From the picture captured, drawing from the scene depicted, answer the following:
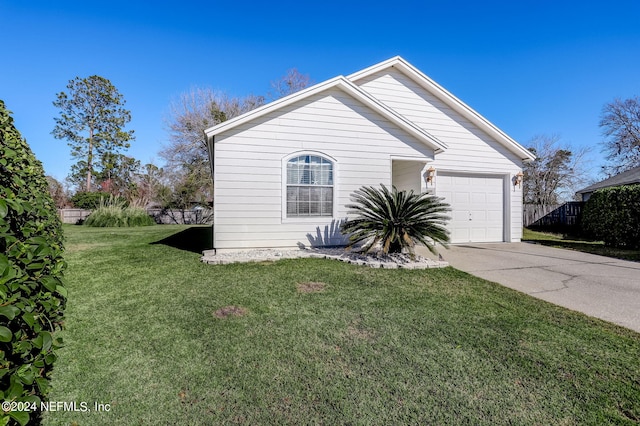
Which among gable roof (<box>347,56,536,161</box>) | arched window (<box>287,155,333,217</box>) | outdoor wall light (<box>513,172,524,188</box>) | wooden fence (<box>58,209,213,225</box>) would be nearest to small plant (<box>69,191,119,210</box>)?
wooden fence (<box>58,209,213,225</box>)

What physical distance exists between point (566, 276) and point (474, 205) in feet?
14.7

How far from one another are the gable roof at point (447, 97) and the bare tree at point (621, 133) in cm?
2410

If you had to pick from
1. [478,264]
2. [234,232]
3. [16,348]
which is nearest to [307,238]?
[234,232]

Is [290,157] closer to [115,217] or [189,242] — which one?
[189,242]

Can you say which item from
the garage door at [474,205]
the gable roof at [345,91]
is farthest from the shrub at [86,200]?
the garage door at [474,205]

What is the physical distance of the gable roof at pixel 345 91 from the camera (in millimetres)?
6832

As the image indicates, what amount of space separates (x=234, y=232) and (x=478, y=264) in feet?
18.7

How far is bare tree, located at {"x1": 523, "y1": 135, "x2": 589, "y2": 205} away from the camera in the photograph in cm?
2342

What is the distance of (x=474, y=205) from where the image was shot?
967 cm

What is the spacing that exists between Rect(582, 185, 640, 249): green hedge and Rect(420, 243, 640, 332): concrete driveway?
3076 millimetres

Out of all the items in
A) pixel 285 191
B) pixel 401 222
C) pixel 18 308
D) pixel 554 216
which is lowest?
pixel 18 308

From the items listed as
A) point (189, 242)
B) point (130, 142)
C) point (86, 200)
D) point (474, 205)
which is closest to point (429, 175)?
point (474, 205)

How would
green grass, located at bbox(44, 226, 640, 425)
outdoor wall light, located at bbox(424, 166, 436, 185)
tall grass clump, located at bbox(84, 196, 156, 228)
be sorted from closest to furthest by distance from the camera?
green grass, located at bbox(44, 226, 640, 425)
outdoor wall light, located at bbox(424, 166, 436, 185)
tall grass clump, located at bbox(84, 196, 156, 228)

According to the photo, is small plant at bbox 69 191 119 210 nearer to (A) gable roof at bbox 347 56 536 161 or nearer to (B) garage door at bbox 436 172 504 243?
(A) gable roof at bbox 347 56 536 161
